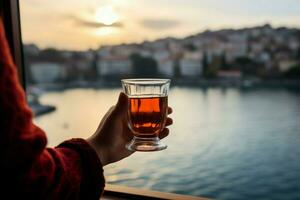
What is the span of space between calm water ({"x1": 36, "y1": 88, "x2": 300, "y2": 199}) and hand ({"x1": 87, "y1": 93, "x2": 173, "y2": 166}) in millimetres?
642

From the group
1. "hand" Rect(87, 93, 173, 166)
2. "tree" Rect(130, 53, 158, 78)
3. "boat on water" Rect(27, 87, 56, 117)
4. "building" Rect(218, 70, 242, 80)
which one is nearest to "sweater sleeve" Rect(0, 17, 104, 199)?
"hand" Rect(87, 93, 173, 166)

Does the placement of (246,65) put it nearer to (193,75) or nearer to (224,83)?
(224,83)

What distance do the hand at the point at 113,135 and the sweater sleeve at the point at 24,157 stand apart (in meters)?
0.18

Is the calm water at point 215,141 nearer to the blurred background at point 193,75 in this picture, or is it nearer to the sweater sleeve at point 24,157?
the blurred background at point 193,75

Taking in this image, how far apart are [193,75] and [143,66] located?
0.73ft

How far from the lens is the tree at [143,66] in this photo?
1.59m

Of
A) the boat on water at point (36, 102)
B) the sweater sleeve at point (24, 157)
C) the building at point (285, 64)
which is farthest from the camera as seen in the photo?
the boat on water at point (36, 102)

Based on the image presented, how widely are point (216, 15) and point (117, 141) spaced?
896mm

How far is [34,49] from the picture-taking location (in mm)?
1762

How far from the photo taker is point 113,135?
3.01 ft

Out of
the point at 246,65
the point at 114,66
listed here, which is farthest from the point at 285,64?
the point at 114,66

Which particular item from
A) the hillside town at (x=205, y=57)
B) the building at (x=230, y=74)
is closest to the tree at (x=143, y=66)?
the hillside town at (x=205, y=57)

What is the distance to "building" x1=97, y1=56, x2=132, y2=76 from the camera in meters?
1.63

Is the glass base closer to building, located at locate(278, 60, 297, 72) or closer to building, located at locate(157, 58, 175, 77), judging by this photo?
building, located at locate(157, 58, 175, 77)
